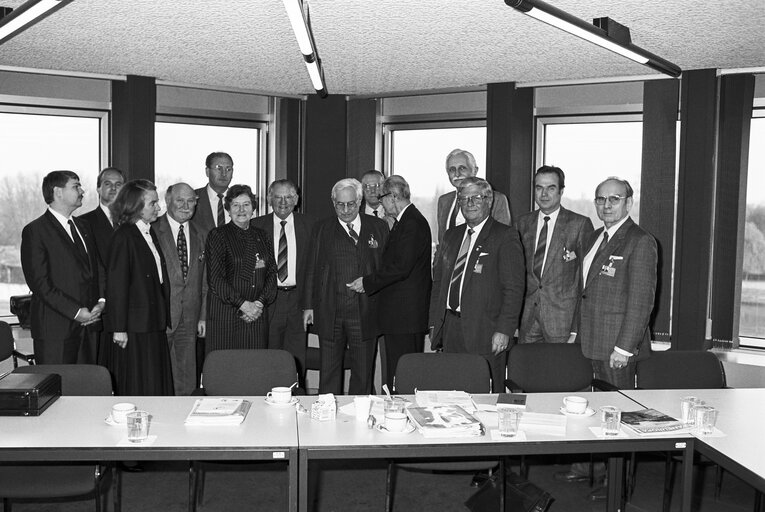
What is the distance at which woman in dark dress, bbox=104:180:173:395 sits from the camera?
4805 mm

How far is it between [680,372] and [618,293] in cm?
61

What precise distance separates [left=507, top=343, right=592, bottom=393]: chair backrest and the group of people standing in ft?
0.35

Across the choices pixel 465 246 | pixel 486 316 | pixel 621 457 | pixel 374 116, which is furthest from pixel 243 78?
pixel 621 457

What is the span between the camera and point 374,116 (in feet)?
24.4

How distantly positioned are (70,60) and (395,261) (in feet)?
10.4

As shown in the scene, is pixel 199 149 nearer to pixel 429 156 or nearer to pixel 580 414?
pixel 429 156

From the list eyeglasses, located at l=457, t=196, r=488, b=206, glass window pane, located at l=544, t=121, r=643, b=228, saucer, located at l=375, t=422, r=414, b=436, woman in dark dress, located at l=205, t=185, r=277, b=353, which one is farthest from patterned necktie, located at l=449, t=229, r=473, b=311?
glass window pane, located at l=544, t=121, r=643, b=228

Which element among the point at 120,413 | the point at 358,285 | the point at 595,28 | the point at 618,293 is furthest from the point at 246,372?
the point at 595,28

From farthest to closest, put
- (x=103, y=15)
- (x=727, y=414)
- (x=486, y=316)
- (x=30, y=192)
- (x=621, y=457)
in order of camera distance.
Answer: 1. (x=30, y=192)
2. (x=486, y=316)
3. (x=103, y=15)
4. (x=621, y=457)
5. (x=727, y=414)

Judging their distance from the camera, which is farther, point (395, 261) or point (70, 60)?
point (70, 60)

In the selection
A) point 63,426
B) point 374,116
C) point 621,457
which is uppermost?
point 374,116

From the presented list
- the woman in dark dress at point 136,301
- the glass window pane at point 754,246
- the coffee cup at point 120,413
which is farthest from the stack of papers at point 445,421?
the glass window pane at point 754,246

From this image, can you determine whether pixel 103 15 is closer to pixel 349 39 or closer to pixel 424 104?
pixel 349 39

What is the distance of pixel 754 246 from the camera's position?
6.03 metres
